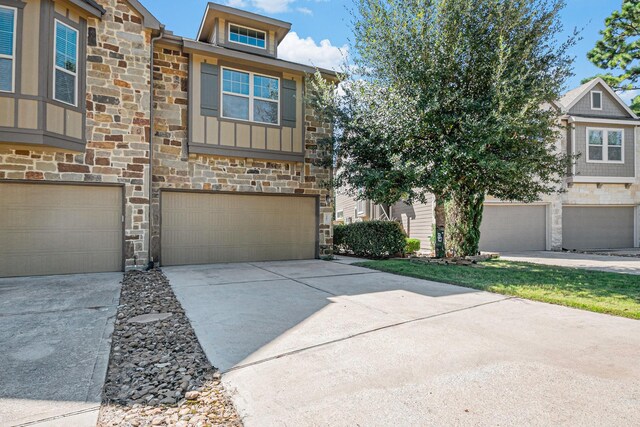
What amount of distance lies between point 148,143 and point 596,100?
710 inches

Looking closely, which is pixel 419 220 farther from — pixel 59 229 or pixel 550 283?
pixel 59 229

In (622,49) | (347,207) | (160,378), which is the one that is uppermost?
(622,49)

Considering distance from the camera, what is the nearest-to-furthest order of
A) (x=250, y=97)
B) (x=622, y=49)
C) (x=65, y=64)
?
(x=65, y=64) < (x=250, y=97) < (x=622, y=49)

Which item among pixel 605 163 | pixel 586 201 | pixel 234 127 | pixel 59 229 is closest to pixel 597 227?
pixel 586 201

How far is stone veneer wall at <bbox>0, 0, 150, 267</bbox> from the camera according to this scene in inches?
321

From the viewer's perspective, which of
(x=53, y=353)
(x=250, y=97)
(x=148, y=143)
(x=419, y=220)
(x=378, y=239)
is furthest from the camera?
(x=419, y=220)

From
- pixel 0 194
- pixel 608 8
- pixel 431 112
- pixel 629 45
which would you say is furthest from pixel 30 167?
pixel 629 45

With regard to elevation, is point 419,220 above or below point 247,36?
below

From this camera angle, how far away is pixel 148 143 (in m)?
8.77

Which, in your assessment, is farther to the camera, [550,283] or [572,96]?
[572,96]

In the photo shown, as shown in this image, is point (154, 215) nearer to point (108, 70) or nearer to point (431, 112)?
point (108, 70)

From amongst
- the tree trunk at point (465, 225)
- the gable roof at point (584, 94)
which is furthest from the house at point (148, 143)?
the gable roof at point (584, 94)

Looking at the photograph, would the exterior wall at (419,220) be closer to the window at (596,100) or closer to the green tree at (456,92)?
the green tree at (456,92)

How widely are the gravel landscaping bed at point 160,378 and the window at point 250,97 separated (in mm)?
6474
